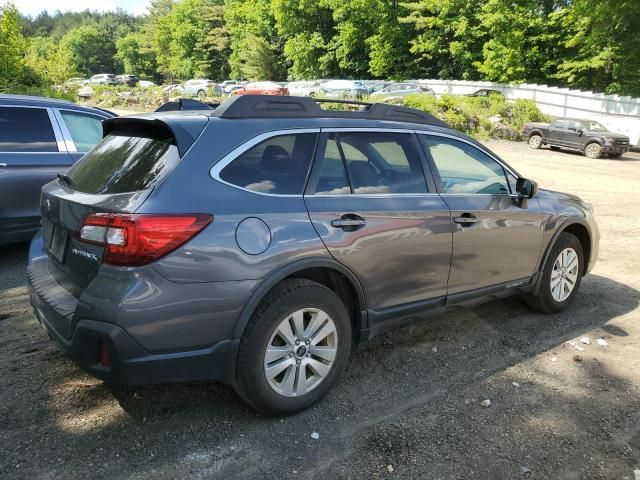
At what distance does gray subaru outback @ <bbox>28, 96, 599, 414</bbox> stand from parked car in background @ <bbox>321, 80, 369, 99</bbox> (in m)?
32.2

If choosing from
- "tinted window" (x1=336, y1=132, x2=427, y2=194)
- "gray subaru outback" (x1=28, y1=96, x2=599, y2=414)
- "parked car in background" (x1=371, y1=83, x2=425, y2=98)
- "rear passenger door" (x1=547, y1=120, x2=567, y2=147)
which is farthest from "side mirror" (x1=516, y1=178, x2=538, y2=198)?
"parked car in background" (x1=371, y1=83, x2=425, y2=98)

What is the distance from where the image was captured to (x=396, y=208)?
3.49 m

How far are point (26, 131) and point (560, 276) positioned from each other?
5474 millimetres

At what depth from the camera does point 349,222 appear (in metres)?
3.22

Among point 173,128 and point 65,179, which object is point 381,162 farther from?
point 65,179

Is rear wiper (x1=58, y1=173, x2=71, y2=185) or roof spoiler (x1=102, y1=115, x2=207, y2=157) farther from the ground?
roof spoiler (x1=102, y1=115, x2=207, y2=157)

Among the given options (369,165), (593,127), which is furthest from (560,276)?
(593,127)

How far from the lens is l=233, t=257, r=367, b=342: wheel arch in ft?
9.27

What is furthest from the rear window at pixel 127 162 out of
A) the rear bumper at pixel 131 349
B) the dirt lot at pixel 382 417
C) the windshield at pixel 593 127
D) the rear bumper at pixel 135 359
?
the windshield at pixel 593 127

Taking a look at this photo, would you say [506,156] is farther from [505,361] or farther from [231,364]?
[231,364]

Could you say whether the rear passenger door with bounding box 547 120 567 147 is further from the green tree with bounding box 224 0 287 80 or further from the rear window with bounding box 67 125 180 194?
the green tree with bounding box 224 0 287 80

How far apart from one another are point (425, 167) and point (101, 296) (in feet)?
7.48

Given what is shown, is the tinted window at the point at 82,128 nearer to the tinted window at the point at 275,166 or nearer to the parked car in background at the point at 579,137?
the tinted window at the point at 275,166

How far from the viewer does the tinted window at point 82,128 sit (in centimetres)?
605
